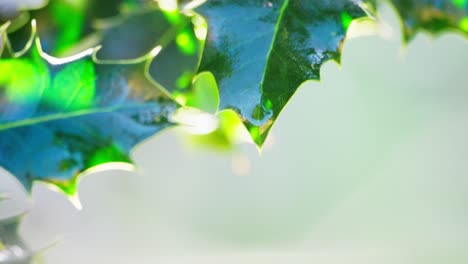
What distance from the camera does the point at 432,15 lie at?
18.7 inches

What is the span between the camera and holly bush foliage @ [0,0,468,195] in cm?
38

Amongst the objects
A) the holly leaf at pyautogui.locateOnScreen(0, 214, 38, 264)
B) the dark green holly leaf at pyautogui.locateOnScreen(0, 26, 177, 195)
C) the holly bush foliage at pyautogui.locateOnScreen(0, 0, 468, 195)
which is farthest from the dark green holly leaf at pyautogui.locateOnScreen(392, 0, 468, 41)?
the holly leaf at pyautogui.locateOnScreen(0, 214, 38, 264)

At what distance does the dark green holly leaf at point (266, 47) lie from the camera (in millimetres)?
375

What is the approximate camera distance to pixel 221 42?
384mm

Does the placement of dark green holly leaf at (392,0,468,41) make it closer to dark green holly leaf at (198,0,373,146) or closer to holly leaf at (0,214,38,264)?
dark green holly leaf at (198,0,373,146)

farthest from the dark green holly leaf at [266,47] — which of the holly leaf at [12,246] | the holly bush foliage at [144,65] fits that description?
the holly leaf at [12,246]

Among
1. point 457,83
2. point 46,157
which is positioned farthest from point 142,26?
point 457,83

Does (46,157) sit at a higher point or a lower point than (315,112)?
higher

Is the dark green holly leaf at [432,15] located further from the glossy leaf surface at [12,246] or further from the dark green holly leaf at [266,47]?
the glossy leaf surface at [12,246]

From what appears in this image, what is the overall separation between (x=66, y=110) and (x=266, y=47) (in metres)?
0.16

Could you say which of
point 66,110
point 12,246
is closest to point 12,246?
point 12,246

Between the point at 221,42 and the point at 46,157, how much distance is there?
0.52 ft

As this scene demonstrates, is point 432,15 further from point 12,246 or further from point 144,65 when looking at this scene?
point 12,246

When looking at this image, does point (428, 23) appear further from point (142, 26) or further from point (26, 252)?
point (26, 252)
